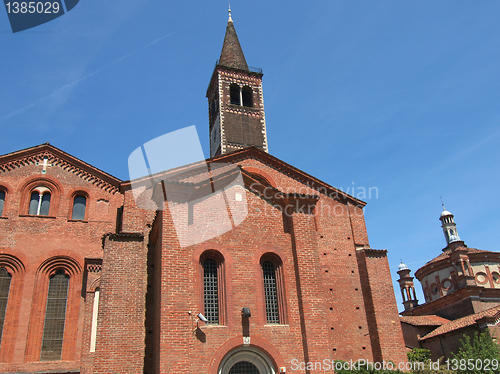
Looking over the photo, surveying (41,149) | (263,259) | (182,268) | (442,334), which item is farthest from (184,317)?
(442,334)

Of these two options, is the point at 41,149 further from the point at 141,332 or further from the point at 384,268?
the point at 384,268

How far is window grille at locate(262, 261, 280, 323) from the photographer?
555 inches

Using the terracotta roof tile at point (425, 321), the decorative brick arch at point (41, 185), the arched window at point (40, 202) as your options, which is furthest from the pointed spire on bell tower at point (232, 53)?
the terracotta roof tile at point (425, 321)

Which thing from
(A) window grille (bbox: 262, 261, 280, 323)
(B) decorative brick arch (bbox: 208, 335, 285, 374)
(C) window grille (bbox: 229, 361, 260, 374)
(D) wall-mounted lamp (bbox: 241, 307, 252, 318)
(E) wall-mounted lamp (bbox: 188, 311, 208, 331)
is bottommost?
(C) window grille (bbox: 229, 361, 260, 374)

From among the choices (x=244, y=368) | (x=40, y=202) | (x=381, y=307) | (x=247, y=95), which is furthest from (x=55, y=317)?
(x=247, y=95)

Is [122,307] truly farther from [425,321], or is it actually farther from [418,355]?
[425,321]

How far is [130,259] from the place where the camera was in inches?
674

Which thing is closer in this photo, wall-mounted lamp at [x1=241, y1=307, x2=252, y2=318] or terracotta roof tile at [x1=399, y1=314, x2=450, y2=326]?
wall-mounted lamp at [x1=241, y1=307, x2=252, y2=318]

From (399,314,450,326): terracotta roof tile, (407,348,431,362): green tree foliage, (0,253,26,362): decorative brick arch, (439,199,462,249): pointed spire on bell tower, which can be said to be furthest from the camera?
(439,199,462,249): pointed spire on bell tower

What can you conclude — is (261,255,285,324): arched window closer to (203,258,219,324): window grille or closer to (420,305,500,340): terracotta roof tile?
(203,258,219,324): window grille

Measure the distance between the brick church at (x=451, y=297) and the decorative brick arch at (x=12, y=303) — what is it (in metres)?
25.8

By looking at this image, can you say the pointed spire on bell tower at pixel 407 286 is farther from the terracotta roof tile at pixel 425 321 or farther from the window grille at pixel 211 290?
the window grille at pixel 211 290

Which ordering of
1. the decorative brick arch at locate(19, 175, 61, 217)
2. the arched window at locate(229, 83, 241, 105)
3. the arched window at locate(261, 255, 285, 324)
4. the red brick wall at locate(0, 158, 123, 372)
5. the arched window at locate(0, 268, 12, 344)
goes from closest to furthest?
the arched window at locate(261, 255, 285, 324), the red brick wall at locate(0, 158, 123, 372), the arched window at locate(0, 268, 12, 344), the decorative brick arch at locate(19, 175, 61, 217), the arched window at locate(229, 83, 241, 105)

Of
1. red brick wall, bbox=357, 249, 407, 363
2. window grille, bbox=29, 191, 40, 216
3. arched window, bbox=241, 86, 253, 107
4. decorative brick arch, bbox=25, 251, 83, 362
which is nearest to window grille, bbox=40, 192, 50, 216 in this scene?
window grille, bbox=29, 191, 40, 216
